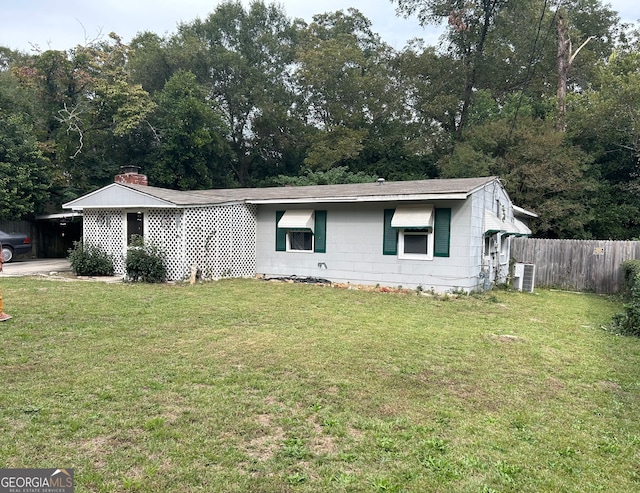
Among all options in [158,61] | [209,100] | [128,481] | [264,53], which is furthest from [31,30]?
[128,481]

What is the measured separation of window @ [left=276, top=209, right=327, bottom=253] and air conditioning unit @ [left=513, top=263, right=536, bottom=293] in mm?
6162

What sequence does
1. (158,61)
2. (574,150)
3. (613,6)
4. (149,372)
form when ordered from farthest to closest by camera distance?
(158,61) < (613,6) < (574,150) < (149,372)

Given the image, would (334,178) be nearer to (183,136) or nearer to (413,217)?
(183,136)

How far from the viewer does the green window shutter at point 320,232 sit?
494 inches

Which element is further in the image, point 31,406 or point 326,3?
point 326,3

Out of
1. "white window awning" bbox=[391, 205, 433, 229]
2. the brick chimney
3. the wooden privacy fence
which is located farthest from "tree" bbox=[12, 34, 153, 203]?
the wooden privacy fence

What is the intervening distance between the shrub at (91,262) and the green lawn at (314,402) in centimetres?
541

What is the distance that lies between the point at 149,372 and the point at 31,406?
3.73ft

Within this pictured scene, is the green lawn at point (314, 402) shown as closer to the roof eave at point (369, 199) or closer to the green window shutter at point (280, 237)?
the roof eave at point (369, 199)

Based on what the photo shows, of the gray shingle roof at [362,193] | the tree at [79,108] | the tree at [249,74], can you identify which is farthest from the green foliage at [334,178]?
the gray shingle roof at [362,193]

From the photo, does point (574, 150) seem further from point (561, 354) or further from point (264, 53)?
point (264, 53)

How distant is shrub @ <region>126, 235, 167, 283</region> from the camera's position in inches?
459

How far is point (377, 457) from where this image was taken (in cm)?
299

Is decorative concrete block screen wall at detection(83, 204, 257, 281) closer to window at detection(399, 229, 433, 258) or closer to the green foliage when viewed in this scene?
window at detection(399, 229, 433, 258)
